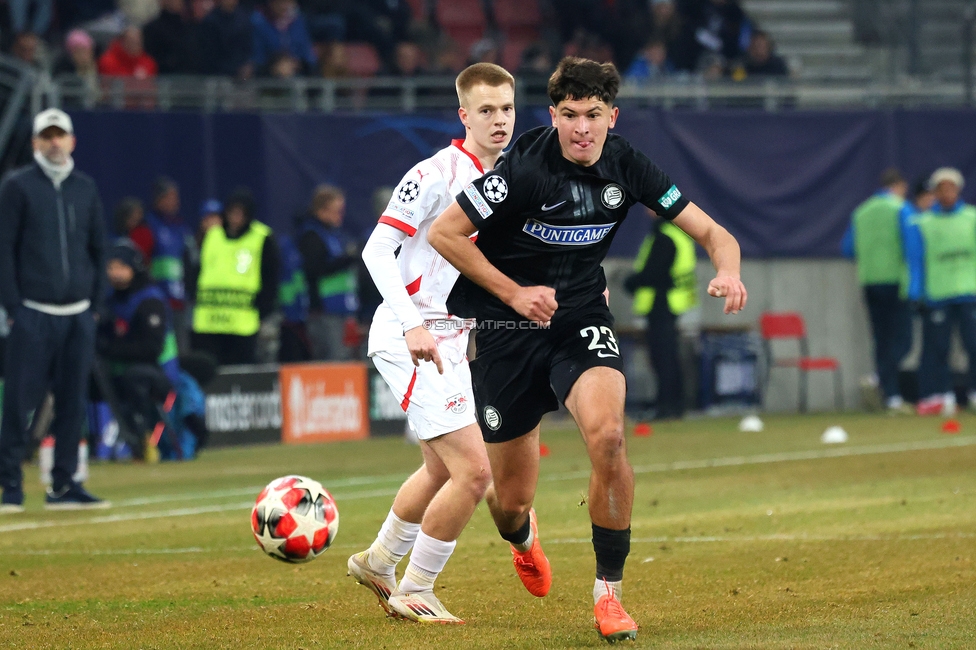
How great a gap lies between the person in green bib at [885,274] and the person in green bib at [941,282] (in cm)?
32

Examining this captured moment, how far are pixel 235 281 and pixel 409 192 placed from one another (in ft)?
32.6

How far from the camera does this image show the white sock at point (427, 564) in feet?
22.0

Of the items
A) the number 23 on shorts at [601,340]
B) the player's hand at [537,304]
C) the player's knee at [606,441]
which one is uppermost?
the player's hand at [537,304]

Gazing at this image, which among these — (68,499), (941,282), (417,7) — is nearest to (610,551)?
(68,499)

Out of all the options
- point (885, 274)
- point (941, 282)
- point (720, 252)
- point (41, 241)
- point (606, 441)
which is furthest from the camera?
point (885, 274)

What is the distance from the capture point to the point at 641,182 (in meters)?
6.61

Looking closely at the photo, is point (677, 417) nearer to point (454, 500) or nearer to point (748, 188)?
point (748, 188)

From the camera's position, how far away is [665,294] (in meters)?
18.4

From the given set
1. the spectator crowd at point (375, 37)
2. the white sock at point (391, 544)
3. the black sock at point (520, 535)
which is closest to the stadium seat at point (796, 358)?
the spectator crowd at point (375, 37)

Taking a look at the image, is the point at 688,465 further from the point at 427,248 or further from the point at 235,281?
the point at 427,248

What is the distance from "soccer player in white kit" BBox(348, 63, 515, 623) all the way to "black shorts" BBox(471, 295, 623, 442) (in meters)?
0.10

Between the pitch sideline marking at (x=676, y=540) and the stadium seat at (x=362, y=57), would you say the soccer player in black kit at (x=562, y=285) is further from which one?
the stadium seat at (x=362, y=57)

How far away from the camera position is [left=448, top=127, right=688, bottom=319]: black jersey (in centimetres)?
647

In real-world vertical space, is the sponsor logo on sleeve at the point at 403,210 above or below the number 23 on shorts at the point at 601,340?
above
